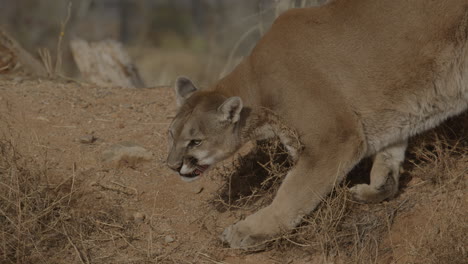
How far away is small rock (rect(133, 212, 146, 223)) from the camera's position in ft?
17.9

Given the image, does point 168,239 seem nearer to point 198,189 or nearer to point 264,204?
point 198,189

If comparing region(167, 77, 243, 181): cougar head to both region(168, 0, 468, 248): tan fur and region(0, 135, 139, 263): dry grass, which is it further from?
region(0, 135, 139, 263): dry grass

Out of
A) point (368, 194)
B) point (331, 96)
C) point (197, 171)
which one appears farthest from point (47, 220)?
point (368, 194)

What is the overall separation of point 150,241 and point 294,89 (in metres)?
1.67

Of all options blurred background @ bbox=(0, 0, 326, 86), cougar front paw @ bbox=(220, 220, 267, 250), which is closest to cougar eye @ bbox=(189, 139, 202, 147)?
cougar front paw @ bbox=(220, 220, 267, 250)

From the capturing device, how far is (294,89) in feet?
17.0

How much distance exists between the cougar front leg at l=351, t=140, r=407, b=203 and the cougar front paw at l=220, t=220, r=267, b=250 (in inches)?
37.3

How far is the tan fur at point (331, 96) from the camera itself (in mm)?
5148

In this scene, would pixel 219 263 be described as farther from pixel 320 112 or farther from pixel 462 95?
pixel 462 95

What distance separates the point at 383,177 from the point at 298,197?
0.87m

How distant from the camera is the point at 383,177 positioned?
554cm

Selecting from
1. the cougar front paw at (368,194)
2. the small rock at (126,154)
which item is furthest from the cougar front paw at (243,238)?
the small rock at (126,154)

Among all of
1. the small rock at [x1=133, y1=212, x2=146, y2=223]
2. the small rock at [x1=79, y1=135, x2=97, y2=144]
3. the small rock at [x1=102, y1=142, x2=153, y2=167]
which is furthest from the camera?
the small rock at [x1=79, y1=135, x2=97, y2=144]

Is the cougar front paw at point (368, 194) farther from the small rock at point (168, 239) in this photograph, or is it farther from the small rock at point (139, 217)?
the small rock at point (139, 217)
